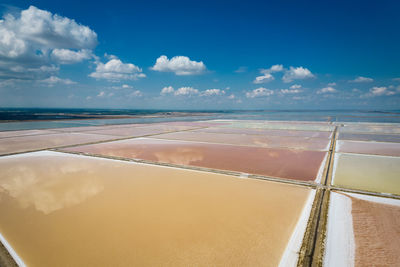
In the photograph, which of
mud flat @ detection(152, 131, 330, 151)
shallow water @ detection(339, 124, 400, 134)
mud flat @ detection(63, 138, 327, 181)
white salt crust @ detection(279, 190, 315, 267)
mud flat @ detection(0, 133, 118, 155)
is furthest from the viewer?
shallow water @ detection(339, 124, 400, 134)

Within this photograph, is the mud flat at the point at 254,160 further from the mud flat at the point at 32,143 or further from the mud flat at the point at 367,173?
the mud flat at the point at 32,143

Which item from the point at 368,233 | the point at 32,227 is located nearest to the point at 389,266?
the point at 368,233

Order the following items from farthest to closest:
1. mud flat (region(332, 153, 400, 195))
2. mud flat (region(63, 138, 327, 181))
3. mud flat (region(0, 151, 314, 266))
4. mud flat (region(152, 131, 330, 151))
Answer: mud flat (region(152, 131, 330, 151))
mud flat (region(63, 138, 327, 181))
mud flat (region(332, 153, 400, 195))
mud flat (region(0, 151, 314, 266))

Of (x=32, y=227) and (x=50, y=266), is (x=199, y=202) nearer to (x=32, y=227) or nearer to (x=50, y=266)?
(x=50, y=266)

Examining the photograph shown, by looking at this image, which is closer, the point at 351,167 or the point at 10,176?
the point at 10,176

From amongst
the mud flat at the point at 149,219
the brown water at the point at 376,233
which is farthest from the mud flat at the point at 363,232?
the mud flat at the point at 149,219

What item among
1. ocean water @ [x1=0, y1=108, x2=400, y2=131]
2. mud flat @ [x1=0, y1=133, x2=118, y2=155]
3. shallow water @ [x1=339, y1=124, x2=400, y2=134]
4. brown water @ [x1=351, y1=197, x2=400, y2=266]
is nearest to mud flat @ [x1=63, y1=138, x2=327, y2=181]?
brown water @ [x1=351, y1=197, x2=400, y2=266]

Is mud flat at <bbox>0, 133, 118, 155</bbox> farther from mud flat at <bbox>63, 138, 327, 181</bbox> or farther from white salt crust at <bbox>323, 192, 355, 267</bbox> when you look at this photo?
white salt crust at <bbox>323, 192, 355, 267</bbox>
